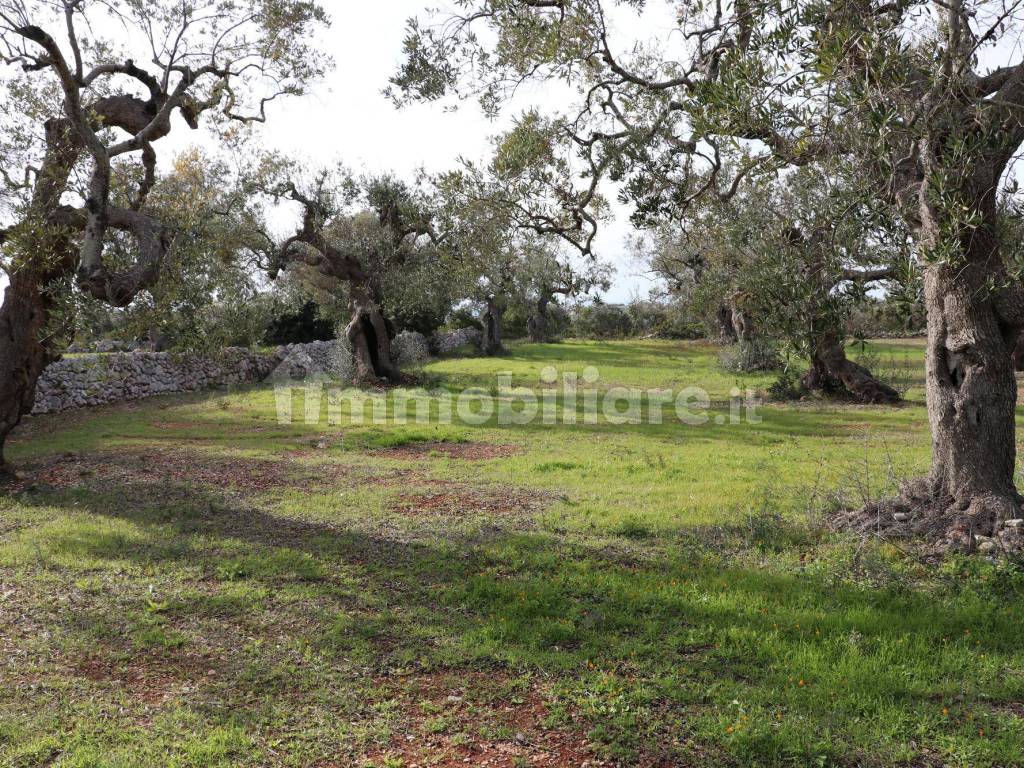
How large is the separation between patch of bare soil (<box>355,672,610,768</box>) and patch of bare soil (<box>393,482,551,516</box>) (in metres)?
4.40

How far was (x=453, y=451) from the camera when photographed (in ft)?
45.4

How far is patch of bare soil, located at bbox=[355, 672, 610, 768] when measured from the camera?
160 inches

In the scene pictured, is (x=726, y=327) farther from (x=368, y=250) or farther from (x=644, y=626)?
(x=644, y=626)

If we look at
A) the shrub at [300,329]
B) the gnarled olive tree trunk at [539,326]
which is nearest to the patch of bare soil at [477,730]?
the shrub at [300,329]

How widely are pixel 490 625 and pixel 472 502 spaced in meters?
4.13

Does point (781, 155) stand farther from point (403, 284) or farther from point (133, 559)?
point (403, 284)

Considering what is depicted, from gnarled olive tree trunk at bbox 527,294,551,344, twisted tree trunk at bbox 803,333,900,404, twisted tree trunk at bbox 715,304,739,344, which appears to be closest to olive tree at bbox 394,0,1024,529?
twisted tree trunk at bbox 803,333,900,404

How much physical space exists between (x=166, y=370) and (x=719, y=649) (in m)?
22.0

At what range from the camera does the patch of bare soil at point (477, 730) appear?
4074 millimetres

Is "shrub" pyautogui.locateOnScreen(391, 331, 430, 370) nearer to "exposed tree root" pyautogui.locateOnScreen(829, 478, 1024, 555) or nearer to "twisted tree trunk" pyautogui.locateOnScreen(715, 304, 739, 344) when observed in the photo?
"twisted tree trunk" pyautogui.locateOnScreen(715, 304, 739, 344)

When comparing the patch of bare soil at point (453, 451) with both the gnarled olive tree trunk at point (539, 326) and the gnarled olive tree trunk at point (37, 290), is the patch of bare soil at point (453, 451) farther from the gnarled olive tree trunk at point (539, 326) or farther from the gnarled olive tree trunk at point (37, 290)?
the gnarled olive tree trunk at point (539, 326)

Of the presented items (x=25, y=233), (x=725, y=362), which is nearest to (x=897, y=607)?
(x=25, y=233)

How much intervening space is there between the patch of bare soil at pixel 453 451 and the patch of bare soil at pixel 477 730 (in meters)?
8.16

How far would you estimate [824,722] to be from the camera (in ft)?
14.3
